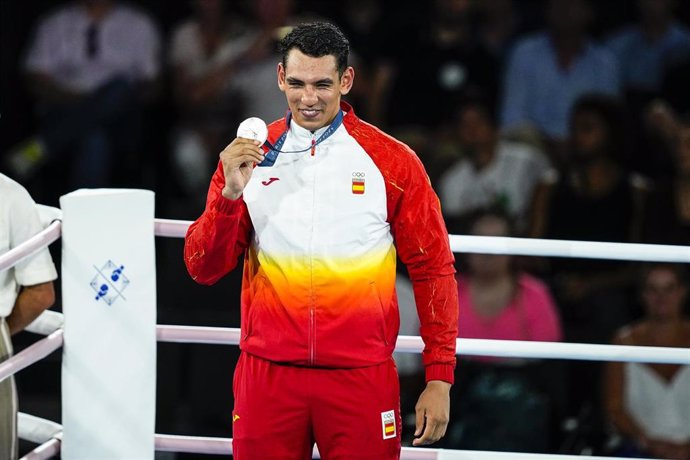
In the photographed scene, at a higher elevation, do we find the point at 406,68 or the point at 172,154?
the point at 406,68

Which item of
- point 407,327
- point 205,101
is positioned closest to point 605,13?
point 205,101

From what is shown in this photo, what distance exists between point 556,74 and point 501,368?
8.03 ft

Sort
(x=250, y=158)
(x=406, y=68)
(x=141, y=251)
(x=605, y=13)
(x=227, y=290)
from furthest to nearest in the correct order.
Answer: (x=605, y=13)
(x=406, y=68)
(x=227, y=290)
(x=141, y=251)
(x=250, y=158)

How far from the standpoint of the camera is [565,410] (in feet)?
17.0

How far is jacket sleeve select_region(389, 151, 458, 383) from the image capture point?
311 centimetres

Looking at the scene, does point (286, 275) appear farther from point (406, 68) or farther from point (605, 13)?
point (605, 13)

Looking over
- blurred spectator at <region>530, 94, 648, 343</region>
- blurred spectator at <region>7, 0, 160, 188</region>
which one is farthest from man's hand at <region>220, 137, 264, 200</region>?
blurred spectator at <region>7, 0, 160, 188</region>

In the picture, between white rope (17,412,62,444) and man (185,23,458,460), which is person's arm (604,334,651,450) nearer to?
man (185,23,458,460)

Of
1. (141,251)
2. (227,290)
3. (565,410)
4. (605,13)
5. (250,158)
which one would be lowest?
(565,410)

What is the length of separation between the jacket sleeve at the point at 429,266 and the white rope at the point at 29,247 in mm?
968

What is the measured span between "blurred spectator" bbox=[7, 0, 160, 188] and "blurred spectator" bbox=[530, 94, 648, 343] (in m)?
2.34

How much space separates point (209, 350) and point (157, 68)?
2221 millimetres

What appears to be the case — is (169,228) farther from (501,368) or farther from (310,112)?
(501,368)

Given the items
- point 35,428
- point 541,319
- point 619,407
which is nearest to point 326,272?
point 35,428
